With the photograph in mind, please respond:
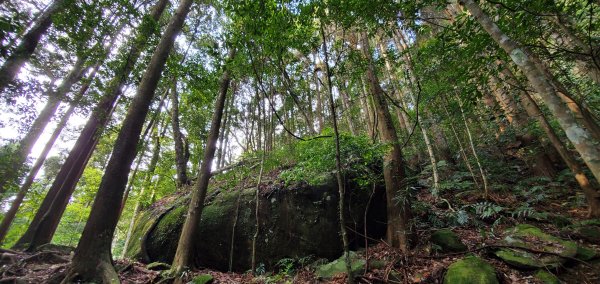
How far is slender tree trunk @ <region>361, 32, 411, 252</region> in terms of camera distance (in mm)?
5703

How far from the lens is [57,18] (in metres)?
6.08

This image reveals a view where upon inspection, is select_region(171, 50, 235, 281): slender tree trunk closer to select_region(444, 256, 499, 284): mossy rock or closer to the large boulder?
select_region(444, 256, 499, 284): mossy rock

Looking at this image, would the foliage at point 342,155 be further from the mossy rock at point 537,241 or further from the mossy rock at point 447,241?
the mossy rock at point 537,241

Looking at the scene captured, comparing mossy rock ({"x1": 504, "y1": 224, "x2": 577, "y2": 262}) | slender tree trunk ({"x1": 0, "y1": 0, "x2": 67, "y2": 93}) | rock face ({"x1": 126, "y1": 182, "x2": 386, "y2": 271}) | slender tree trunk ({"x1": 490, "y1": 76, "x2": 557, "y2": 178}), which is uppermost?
slender tree trunk ({"x1": 0, "y1": 0, "x2": 67, "y2": 93})

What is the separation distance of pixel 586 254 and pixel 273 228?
20.6 feet

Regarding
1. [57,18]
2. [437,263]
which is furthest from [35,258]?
[437,263]

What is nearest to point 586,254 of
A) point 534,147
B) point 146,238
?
point 534,147

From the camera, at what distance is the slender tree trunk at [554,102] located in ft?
9.68

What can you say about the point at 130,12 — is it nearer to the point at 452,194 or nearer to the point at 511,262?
the point at 511,262

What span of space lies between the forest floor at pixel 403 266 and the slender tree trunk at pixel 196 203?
40 centimetres

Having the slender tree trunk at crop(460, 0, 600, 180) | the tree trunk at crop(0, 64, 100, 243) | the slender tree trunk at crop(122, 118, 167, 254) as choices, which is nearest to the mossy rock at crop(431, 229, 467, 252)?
the slender tree trunk at crop(460, 0, 600, 180)

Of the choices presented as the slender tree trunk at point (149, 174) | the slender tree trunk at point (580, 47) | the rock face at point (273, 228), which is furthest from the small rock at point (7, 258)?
the slender tree trunk at point (580, 47)

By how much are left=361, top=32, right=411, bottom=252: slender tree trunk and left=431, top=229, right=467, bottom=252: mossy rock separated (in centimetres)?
59

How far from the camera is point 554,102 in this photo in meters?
3.27
